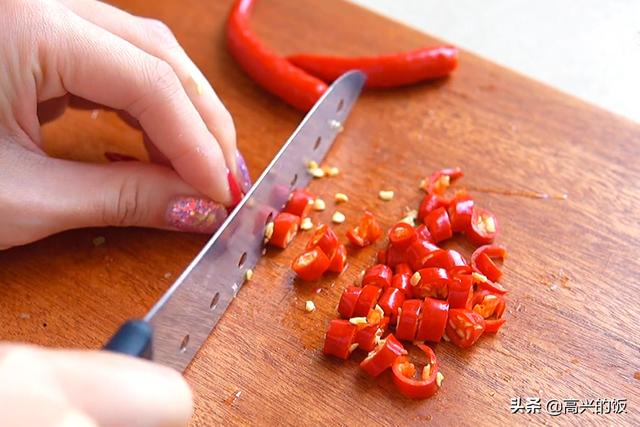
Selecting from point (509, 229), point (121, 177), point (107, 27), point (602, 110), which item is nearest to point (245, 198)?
point (121, 177)

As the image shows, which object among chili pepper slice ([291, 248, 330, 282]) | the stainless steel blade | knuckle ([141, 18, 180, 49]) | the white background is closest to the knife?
the stainless steel blade

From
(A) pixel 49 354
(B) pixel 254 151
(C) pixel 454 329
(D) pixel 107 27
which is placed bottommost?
(C) pixel 454 329

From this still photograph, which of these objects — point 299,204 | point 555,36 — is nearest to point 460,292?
point 299,204

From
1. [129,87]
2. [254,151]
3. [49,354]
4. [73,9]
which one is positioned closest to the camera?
[49,354]

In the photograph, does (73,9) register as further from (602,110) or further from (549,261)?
(602,110)

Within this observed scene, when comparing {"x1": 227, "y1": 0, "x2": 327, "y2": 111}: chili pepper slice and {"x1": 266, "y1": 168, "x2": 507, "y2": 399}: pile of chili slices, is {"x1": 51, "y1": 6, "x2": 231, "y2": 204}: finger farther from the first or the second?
{"x1": 227, "y1": 0, "x2": 327, "y2": 111}: chili pepper slice

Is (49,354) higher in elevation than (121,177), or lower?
higher
